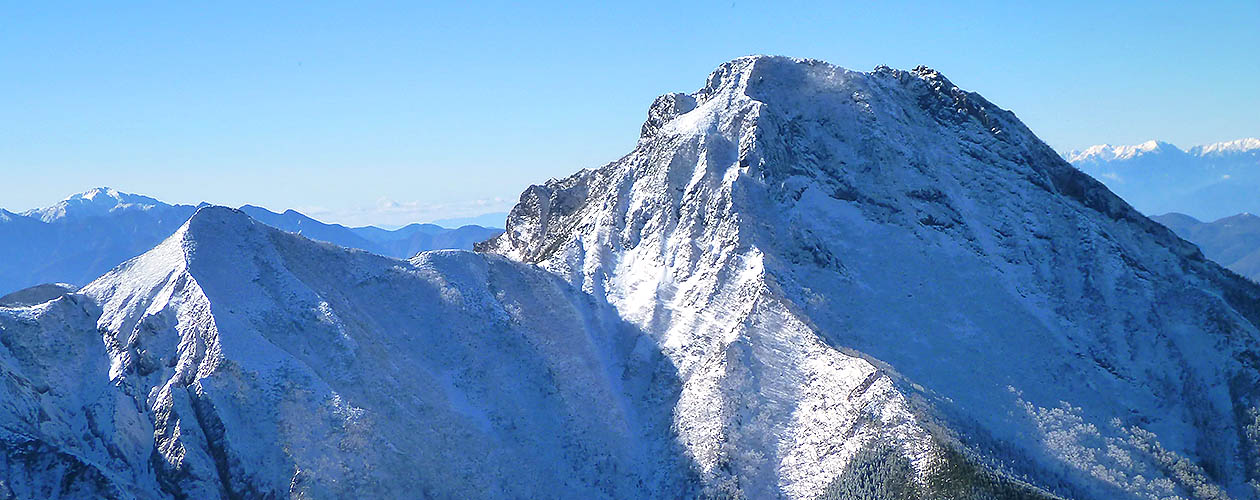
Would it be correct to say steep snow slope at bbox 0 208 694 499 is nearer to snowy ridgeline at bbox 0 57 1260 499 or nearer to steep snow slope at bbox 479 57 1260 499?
snowy ridgeline at bbox 0 57 1260 499

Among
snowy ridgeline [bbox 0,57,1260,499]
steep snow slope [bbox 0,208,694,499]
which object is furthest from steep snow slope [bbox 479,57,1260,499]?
steep snow slope [bbox 0,208,694,499]

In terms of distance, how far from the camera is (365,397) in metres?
80.4

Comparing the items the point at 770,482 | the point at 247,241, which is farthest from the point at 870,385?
the point at 247,241

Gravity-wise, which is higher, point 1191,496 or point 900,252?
point 900,252

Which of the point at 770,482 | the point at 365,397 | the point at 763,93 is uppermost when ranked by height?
the point at 763,93

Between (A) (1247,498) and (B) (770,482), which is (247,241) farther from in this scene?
(A) (1247,498)

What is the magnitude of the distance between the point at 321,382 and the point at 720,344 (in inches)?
1419

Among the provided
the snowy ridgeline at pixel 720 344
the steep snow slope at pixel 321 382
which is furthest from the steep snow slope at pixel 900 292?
the steep snow slope at pixel 321 382

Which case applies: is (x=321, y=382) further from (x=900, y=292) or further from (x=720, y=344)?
(x=900, y=292)

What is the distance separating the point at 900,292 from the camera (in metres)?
98.1

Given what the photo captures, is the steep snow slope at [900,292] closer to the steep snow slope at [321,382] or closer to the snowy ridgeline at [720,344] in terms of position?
the snowy ridgeline at [720,344]

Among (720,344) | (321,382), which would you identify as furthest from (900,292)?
(321,382)

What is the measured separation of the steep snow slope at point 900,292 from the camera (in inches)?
3184

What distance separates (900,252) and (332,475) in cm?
6189
